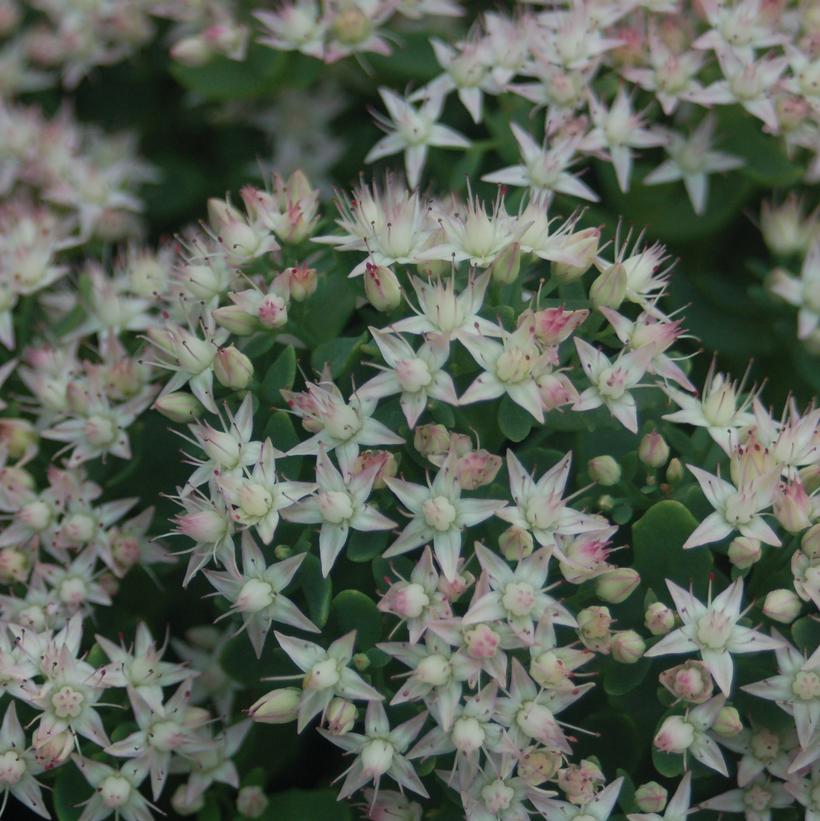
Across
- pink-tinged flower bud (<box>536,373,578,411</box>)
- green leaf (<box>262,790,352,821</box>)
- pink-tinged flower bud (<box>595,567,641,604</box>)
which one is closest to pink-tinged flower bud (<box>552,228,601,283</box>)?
pink-tinged flower bud (<box>536,373,578,411</box>)

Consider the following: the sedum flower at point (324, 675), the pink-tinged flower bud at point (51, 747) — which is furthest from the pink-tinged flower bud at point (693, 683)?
the pink-tinged flower bud at point (51, 747)

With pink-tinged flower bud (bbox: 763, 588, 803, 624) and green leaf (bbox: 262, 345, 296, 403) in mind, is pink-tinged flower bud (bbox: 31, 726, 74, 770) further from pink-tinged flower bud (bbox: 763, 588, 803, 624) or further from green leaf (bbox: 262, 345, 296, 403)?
pink-tinged flower bud (bbox: 763, 588, 803, 624)

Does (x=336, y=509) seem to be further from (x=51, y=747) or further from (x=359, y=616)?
(x=51, y=747)

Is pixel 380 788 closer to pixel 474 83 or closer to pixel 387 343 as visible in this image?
pixel 387 343

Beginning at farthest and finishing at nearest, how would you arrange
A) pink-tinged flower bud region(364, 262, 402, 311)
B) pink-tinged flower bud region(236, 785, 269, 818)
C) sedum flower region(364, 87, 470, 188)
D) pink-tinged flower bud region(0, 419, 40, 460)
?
1. sedum flower region(364, 87, 470, 188)
2. pink-tinged flower bud region(0, 419, 40, 460)
3. pink-tinged flower bud region(236, 785, 269, 818)
4. pink-tinged flower bud region(364, 262, 402, 311)

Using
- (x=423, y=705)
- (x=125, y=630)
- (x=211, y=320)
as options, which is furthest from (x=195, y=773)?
(x=211, y=320)

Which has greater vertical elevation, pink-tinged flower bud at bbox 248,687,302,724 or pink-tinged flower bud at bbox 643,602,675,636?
pink-tinged flower bud at bbox 643,602,675,636

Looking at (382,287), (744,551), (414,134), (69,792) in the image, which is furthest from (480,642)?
(414,134)
